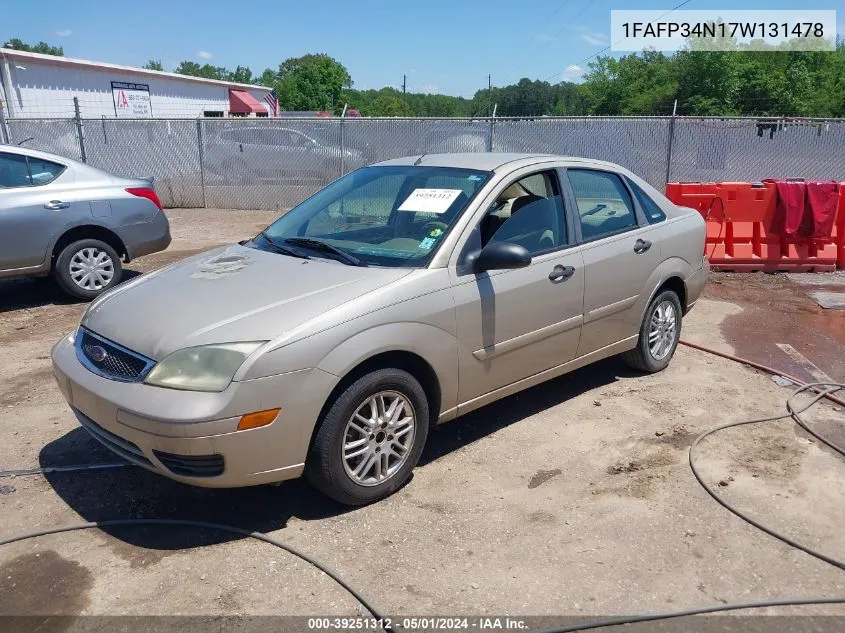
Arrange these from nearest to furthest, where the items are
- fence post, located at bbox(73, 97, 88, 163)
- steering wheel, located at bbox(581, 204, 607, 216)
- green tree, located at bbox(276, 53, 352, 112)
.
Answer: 1. steering wheel, located at bbox(581, 204, 607, 216)
2. fence post, located at bbox(73, 97, 88, 163)
3. green tree, located at bbox(276, 53, 352, 112)

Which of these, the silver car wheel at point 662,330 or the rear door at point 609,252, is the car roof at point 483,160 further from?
the silver car wheel at point 662,330

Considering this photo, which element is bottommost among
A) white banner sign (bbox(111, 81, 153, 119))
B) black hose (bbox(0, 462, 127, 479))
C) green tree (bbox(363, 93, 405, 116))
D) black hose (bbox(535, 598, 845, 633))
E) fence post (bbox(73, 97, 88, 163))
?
black hose (bbox(535, 598, 845, 633))

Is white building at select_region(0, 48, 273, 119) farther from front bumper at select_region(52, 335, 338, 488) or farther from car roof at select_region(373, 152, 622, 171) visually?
front bumper at select_region(52, 335, 338, 488)

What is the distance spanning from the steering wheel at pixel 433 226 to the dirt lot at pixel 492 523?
135cm

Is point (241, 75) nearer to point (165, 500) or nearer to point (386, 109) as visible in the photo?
point (386, 109)

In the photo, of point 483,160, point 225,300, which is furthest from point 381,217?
point 225,300

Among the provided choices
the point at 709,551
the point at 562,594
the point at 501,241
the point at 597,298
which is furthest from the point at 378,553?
the point at 597,298

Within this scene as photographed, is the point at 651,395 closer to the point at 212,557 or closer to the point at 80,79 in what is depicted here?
the point at 212,557

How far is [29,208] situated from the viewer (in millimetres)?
7109

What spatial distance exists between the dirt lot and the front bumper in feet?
1.33

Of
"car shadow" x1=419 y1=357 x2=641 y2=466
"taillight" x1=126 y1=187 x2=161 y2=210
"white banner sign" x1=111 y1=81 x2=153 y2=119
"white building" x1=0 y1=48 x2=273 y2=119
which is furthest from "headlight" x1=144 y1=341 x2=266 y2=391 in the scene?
"white banner sign" x1=111 y1=81 x2=153 y2=119

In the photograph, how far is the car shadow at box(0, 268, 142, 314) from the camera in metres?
7.65

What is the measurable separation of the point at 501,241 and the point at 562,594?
2.00 metres

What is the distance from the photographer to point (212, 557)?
324 centimetres
